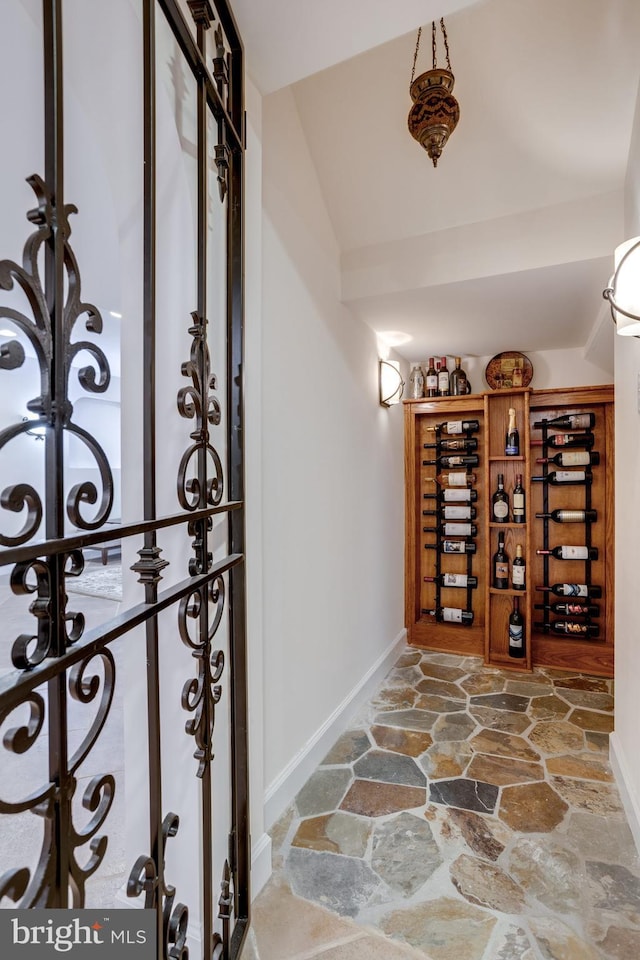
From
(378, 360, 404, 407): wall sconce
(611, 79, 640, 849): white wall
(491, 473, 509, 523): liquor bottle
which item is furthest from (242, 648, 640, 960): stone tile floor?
(378, 360, 404, 407): wall sconce

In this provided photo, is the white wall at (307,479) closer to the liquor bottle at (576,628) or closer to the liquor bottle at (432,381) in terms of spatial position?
the liquor bottle at (432,381)

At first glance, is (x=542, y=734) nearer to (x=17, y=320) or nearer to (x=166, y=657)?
(x=166, y=657)

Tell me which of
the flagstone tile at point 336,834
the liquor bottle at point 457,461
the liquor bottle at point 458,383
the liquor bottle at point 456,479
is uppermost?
the liquor bottle at point 458,383

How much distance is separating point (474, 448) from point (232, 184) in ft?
9.01

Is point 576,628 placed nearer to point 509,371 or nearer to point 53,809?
point 509,371

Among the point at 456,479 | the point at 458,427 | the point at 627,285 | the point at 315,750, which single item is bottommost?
the point at 315,750

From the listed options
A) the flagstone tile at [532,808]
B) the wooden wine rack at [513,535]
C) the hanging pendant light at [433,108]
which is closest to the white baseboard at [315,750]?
the flagstone tile at [532,808]

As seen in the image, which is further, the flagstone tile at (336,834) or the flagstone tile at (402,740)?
the flagstone tile at (402,740)

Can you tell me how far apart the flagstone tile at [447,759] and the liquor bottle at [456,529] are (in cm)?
166

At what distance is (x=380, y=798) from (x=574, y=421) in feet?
8.89

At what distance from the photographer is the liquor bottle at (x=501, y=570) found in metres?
3.31

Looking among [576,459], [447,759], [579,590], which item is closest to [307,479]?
[447,759]

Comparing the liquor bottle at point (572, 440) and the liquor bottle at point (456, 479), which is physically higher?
the liquor bottle at point (572, 440)

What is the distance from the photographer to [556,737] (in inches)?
91.7
